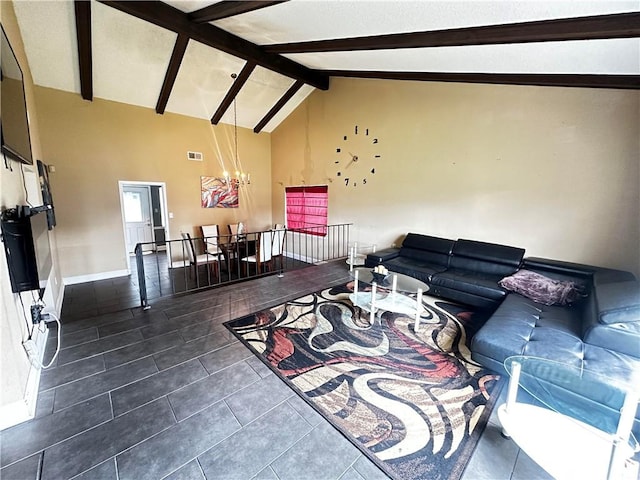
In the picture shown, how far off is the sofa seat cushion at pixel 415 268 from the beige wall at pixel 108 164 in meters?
4.92

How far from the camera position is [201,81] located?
5.14 meters

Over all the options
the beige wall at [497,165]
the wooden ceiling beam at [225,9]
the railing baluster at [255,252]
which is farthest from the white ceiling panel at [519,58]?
the railing baluster at [255,252]

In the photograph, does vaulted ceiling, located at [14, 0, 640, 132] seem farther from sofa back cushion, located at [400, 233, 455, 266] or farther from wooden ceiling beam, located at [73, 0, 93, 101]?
sofa back cushion, located at [400, 233, 455, 266]

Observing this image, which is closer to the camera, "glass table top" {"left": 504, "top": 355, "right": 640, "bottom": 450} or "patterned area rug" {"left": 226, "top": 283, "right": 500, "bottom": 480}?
"glass table top" {"left": 504, "top": 355, "right": 640, "bottom": 450}

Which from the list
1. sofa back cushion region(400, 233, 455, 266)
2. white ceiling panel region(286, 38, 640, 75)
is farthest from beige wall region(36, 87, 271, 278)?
sofa back cushion region(400, 233, 455, 266)

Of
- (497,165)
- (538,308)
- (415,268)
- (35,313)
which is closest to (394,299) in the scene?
(415,268)

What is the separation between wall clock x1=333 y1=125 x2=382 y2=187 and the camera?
5.30m

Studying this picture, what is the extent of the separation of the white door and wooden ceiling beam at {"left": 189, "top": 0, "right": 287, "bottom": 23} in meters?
5.53

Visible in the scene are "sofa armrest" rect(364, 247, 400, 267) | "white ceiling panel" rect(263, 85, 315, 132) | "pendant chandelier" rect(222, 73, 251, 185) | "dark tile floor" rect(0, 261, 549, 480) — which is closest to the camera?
"dark tile floor" rect(0, 261, 549, 480)

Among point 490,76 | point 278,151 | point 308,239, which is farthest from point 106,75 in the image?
point 490,76

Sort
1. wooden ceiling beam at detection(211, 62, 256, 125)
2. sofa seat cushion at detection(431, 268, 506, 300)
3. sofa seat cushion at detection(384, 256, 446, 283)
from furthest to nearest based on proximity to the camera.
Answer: wooden ceiling beam at detection(211, 62, 256, 125) → sofa seat cushion at detection(384, 256, 446, 283) → sofa seat cushion at detection(431, 268, 506, 300)

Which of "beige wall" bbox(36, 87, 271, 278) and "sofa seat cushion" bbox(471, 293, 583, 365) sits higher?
"beige wall" bbox(36, 87, 271, 278)

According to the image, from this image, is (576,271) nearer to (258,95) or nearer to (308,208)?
(308,208)

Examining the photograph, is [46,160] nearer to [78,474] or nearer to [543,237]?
[78,474]
